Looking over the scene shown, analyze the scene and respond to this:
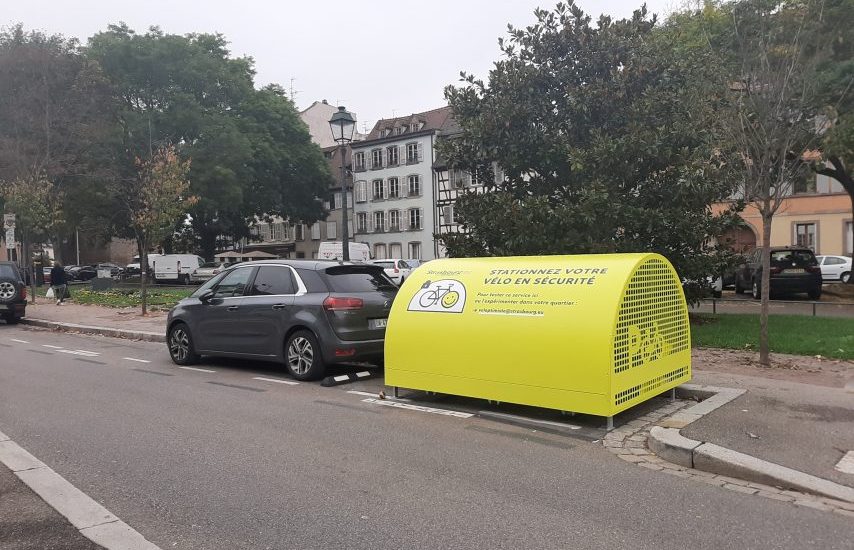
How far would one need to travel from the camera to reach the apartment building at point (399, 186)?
57688mm

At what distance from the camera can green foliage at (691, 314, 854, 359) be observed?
9734mm

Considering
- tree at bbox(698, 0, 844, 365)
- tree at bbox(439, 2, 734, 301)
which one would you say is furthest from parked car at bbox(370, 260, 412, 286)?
tree at bbox(698, 0, 844, 365)

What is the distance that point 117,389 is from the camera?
A: 28.0 feet

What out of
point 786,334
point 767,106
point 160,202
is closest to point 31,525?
point 767,106

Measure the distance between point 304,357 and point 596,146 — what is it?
6003mm

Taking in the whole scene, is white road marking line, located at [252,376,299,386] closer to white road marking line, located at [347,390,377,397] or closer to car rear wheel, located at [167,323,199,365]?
white road marking line, located at [347,390,377,397]

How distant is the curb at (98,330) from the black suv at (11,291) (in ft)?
1.68

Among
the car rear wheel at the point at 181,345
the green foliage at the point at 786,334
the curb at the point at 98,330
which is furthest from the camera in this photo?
the curb at the point at 98,330

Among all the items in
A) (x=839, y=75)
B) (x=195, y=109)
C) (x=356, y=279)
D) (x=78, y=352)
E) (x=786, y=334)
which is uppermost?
(x=195, y=109)

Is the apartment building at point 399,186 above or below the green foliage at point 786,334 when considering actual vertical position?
above

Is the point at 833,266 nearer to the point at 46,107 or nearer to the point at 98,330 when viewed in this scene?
the point at 98,330

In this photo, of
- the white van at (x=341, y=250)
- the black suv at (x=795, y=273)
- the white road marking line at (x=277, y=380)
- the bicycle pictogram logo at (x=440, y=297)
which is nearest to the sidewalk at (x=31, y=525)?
Answer: the bicycle pictogram logo at (x=440, y=297)

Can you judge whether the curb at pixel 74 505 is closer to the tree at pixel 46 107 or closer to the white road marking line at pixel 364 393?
the white road marking line at pixel 364 393

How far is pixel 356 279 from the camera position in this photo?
9047 mm
